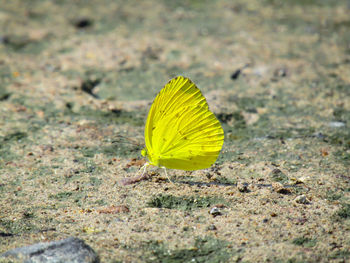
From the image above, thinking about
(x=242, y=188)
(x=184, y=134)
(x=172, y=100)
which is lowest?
(x=242, y=188)

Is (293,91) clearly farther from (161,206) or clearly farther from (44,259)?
(44,259)

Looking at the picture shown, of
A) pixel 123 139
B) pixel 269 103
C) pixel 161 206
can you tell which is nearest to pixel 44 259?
pixel 161 206

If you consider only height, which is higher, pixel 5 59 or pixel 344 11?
pixel 344 11

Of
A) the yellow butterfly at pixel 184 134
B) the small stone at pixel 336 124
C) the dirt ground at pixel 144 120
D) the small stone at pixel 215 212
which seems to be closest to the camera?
the dirt ground at pixel 144 120

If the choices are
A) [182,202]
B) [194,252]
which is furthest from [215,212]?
[194,252]

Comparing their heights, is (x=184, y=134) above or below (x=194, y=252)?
above

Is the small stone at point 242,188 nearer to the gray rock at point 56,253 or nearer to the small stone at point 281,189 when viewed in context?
the small stone at point 281,189

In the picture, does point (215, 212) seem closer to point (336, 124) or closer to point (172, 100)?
point (172, 100)

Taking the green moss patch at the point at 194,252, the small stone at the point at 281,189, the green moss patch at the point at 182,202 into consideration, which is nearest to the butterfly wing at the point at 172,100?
the green moss patch at the point at 182,202
